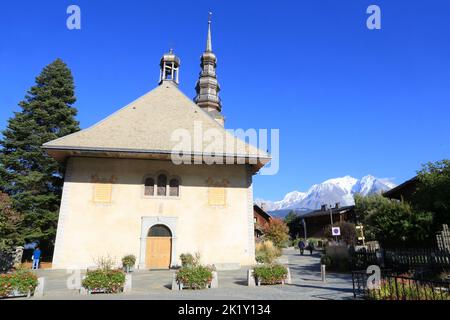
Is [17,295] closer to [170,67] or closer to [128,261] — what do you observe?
[128,261]

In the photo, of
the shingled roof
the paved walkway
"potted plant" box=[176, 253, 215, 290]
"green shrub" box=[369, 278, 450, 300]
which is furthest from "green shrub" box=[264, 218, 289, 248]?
"green shrub" box=[369, 278, 450, 300]

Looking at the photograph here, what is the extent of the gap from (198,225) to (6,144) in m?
17.4

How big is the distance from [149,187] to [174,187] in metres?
1.55

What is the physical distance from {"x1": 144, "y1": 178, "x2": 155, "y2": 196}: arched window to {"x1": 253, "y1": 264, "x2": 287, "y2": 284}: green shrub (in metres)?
9.63

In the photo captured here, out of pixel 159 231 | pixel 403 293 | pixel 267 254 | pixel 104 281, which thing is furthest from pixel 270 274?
pixel 159 231

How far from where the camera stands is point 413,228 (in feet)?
51.4

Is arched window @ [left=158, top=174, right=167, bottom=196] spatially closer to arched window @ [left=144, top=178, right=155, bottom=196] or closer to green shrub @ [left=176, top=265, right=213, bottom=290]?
arched window @ [left=144, top=178, right=155, bottom=196]

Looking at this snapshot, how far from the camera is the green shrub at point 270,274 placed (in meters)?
12.0

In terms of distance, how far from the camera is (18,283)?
9.71 metres

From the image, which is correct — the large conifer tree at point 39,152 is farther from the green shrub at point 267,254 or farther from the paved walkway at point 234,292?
the green shrub at point 267,254

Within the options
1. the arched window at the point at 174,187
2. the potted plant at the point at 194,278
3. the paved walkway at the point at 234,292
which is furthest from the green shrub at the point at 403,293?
the arched window at the point at 174,187

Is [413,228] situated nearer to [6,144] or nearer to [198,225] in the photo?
[198,225]
